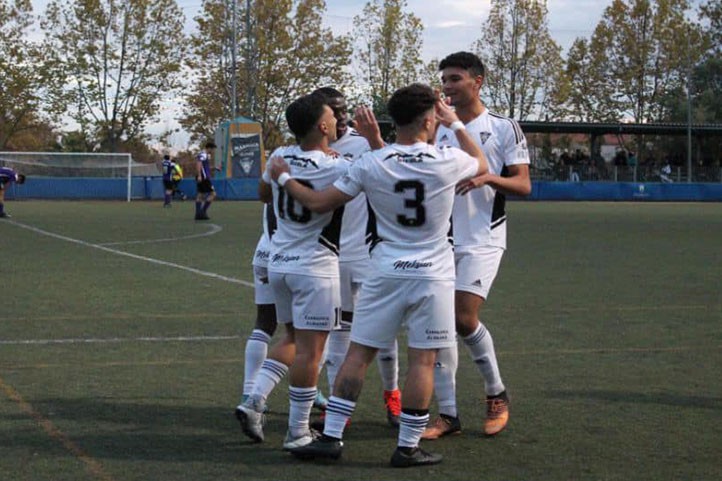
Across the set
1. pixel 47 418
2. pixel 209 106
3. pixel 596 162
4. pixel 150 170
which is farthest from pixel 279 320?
pixel 209 106

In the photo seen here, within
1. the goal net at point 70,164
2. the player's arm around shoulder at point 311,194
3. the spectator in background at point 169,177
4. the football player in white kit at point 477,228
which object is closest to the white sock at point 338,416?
the football player in white kit at point 477,228

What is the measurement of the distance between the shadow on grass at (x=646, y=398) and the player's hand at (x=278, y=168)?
109 inches

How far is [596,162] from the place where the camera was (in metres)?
60.8

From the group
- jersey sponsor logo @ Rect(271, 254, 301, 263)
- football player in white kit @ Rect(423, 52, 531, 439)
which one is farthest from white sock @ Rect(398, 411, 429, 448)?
jersey sponsor logo @ Rect(271, 254, 301, 263)

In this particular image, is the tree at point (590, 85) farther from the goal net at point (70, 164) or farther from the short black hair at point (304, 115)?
the short black hair at point (304, 115)

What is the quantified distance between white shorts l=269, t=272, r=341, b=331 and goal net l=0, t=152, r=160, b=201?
139ft

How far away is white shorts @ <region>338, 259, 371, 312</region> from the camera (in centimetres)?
737

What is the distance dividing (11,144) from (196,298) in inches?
2571

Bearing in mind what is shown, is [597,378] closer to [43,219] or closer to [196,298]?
[196,298]

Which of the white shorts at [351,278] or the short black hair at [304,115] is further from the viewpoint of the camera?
the white shorts at [351,278]

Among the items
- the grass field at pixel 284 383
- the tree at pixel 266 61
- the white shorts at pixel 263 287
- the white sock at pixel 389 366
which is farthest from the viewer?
the tree at pixel 266 61

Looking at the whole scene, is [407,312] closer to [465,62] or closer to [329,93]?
[329,93]

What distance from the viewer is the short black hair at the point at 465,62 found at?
24.2 ft

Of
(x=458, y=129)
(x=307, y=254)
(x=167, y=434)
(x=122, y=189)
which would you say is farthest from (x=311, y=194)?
(x=122, y=189)
